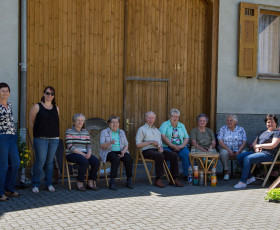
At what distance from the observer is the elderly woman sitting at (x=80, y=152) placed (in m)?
6.76

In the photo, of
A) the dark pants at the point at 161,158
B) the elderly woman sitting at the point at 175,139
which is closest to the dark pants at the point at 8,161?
the dark pants at the point at 161,158

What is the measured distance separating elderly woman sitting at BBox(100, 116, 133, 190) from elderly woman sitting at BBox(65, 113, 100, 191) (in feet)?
0.81

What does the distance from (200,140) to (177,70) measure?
1.92m

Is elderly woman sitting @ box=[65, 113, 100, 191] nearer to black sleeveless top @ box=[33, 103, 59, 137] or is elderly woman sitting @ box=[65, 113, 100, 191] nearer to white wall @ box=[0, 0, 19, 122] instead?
black sleeveless top @ box=[33, 103, 59, 137]

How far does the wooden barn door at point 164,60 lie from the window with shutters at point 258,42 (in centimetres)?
86

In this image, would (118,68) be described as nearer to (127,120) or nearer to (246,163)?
(127,120)

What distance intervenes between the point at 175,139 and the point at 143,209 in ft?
8.64

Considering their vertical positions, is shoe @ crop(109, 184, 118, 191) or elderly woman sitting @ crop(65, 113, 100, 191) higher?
elderly woman sitting @ crop(65, 113, 100, 191)

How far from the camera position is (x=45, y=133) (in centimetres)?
649

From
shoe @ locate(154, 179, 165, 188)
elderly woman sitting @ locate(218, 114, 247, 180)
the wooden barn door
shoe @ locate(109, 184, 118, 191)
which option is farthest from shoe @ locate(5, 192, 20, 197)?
elderly woman sitting @ locate(218, 114, 247, 180)

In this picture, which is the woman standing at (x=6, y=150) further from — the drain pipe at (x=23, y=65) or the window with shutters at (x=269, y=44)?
the window with shutters at (x=269, y=44)

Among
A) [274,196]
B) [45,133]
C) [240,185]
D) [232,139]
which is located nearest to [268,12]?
[232,139]

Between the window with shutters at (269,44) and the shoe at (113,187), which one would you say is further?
the window with shutters at (269,44)

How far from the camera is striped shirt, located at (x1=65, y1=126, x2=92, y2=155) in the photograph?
6.87 m
